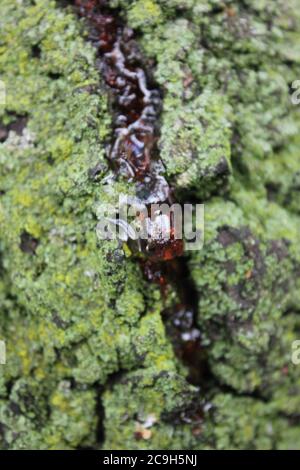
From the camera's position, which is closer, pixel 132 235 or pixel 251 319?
pixel 132 235

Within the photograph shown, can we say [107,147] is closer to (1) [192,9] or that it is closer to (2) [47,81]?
(2) [47,81]

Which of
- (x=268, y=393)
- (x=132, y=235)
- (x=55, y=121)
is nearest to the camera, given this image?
(x=132, y=235)

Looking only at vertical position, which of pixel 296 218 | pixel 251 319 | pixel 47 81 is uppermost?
pixel 47 81

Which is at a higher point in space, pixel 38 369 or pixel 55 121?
pixel 55 121

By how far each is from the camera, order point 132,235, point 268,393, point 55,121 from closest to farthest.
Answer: point 132,235, point 55,121, point 268,393

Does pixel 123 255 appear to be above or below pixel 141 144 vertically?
below

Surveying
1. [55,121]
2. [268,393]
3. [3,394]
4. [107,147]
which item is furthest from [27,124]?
[268,393]
